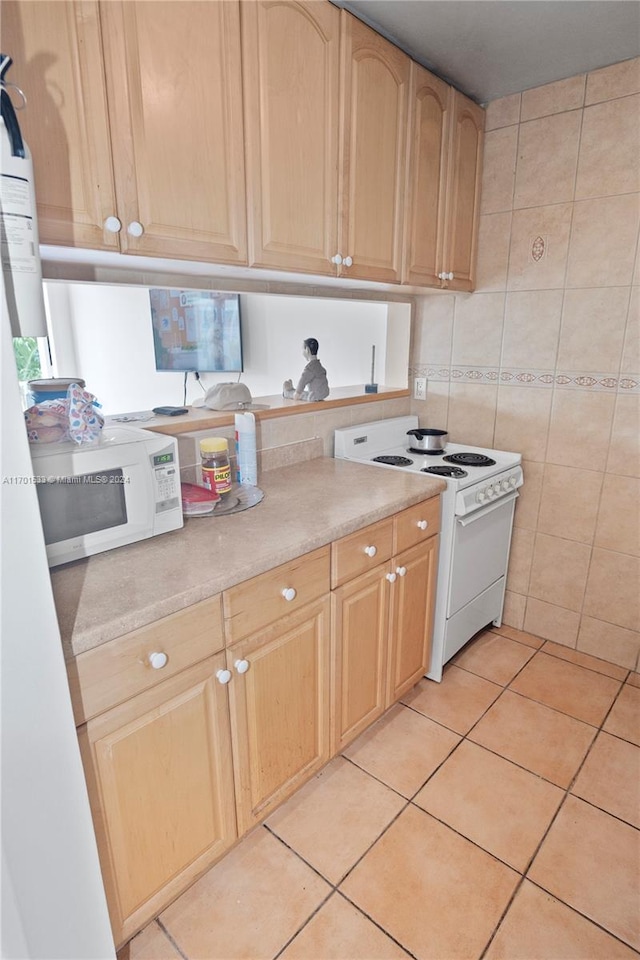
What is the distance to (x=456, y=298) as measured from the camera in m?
2.51

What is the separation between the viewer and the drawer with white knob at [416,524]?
176 centimetres

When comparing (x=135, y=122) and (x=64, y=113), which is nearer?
(x=64, y=113)

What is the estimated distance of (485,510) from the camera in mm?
2152

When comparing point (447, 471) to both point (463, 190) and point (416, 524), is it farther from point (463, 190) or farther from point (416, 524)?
point (463, 190)

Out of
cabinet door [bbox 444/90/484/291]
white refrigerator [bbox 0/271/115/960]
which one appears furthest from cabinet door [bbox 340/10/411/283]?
white refrigerator [bbox 0/271/115/960]

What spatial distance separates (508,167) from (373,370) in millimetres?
1082

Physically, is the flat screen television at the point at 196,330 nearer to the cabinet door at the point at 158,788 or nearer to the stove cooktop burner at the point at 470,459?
the stove cooktop burner at the point at 470,459

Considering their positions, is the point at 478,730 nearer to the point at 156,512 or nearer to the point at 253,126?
the point at 156,512

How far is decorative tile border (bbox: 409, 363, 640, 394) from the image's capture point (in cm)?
212

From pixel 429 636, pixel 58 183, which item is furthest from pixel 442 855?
pixel 58 183

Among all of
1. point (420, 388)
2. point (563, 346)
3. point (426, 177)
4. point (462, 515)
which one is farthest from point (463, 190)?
point (462, 515)

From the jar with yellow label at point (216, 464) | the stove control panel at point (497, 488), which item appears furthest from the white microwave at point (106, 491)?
the stove control panel at point (497, 488)

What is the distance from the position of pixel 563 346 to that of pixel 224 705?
6.48 feet

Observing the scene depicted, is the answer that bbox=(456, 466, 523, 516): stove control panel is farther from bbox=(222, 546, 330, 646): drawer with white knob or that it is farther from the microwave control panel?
the microwave control panel
